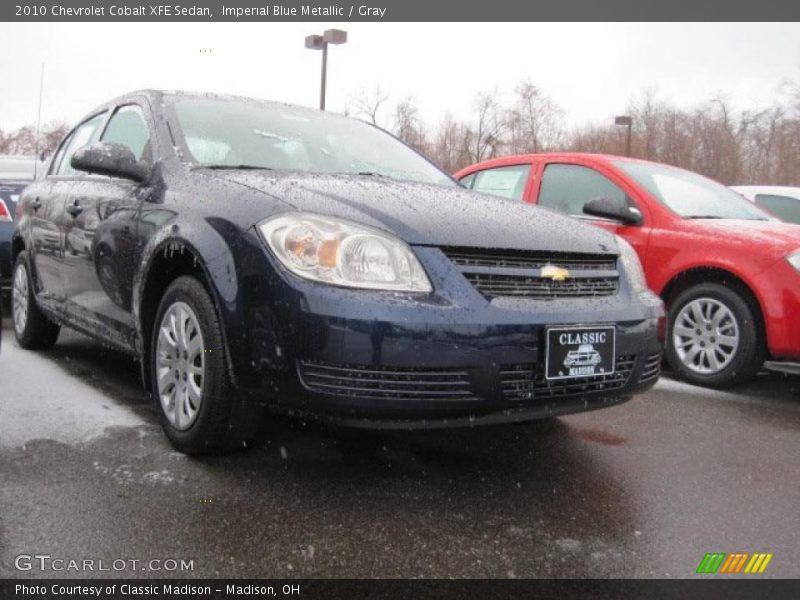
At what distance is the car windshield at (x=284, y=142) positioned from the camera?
133 inches

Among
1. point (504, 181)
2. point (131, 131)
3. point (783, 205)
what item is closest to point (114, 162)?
point (131, 131)

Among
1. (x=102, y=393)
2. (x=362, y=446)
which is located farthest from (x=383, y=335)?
(x=102, y=393)

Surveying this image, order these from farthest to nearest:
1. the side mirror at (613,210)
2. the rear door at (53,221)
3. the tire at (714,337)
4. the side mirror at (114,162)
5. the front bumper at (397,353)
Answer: the side mirror at (613,210) < the tire at (714,337) < the rear door at (53,221) < the side mirror at (114,162) < the front bumper at (397,353)

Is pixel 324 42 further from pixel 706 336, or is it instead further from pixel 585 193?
pixel 706 336

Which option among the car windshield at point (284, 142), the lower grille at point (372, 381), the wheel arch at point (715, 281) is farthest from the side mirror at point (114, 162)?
the wheel arch at point (715, 281)

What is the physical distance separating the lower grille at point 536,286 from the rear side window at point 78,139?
279 cm

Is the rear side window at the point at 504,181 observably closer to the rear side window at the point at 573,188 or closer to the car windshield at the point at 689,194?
the rear side window at the point at 573,188

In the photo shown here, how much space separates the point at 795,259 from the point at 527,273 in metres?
2.41

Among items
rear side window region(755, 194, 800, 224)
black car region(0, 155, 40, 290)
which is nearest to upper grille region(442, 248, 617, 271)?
black car region(0, 155, 40, 290)

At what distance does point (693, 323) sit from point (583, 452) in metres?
1.86

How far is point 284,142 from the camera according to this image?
11.8 feet

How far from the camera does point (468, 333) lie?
243cm

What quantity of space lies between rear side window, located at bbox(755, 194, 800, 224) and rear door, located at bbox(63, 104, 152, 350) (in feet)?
19.0

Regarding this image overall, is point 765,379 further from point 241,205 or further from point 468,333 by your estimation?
point 241,205
